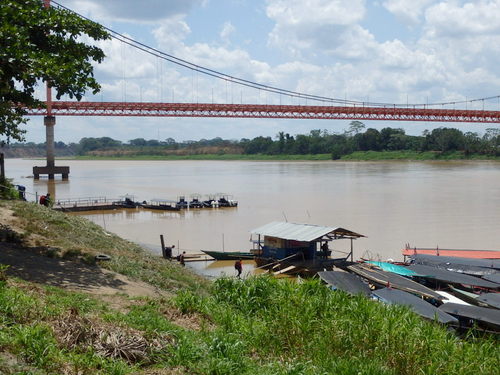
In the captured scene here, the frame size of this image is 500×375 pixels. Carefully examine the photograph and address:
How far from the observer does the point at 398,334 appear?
551 cm

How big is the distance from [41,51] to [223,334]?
5.36 metres

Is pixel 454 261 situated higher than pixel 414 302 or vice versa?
pixel 414 302

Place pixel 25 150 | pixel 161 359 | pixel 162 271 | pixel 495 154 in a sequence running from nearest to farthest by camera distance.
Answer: pixel 161 359 → pixel 162 271 → pixel 495 154 → pixel 25 150

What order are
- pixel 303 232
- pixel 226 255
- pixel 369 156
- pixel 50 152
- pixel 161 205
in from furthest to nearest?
pixel 369 156
pixel 50 152
pixel 161 205
pixel 226 255
pixel 303 232

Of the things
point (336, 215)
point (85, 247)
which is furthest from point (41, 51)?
point (336, 215)

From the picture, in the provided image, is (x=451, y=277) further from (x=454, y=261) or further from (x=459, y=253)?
(x=459, y=253)

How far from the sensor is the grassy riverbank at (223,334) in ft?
15.1

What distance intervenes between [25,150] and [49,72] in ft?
511

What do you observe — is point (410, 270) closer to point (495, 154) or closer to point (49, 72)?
point (49, 72)

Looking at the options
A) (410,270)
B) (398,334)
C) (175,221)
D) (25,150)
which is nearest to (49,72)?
(398,334)

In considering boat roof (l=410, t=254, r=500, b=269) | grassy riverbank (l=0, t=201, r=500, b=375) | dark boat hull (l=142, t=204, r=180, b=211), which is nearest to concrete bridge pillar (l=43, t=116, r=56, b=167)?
dark boat hull (l=142, t=204, r=180, b=211)

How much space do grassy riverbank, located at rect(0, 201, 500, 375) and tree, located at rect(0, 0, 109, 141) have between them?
2775 mm

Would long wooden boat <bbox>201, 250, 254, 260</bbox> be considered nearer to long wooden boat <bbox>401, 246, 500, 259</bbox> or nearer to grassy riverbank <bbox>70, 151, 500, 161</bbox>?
long wooden boat <bbox>401, 246, 500, 259</bbox>

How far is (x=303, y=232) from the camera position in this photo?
15.3 m
